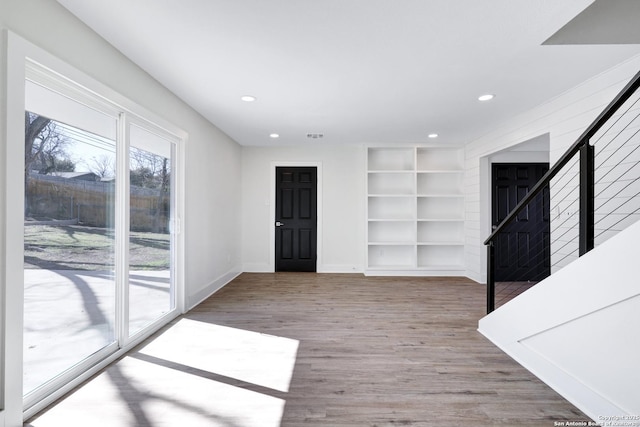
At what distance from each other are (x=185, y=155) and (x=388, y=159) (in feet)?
12.5

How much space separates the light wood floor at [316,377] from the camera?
1.75 meters

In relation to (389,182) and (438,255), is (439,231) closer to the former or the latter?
Result: (438,255)

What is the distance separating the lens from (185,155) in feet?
11.3

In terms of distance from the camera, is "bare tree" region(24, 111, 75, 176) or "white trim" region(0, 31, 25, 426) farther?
"bare tree" region(24, 111, 75, 176)

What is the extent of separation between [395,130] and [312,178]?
191 cm

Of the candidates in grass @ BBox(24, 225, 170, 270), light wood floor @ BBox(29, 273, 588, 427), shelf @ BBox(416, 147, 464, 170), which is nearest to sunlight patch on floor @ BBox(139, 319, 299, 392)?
light wood floor @ BBox(29, 273, 588, 427)

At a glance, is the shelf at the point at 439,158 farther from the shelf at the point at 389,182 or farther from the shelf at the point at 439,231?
the shelf at the point at 439,231

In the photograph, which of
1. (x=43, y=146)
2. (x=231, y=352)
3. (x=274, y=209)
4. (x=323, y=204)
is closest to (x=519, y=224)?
(x=323, y=204)

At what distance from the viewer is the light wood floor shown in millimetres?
1753

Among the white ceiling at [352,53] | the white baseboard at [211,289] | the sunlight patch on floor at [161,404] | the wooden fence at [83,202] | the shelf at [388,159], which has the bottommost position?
the sunlight patch on floor at [161,404]

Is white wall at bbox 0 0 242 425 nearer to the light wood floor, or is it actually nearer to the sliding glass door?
the sliding glass door

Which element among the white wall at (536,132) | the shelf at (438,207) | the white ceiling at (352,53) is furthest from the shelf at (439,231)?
the white ceiling at (352,53)

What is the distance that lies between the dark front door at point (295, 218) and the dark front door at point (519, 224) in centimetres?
333

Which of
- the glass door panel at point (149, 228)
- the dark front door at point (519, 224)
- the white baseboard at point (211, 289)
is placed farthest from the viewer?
the dark front door at point (519, 224)
